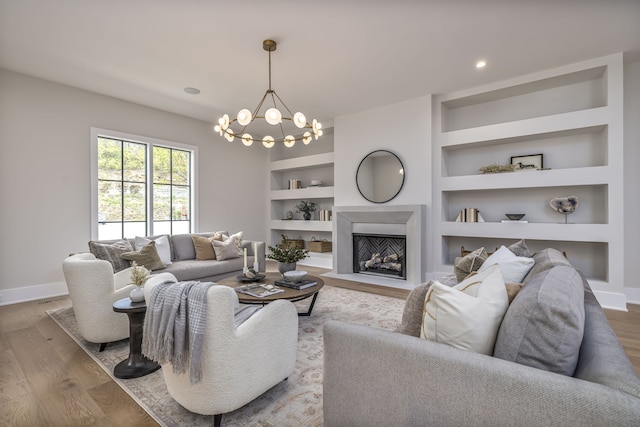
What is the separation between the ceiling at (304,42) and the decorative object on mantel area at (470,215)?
5.89ft

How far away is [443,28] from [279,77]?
2026 mm

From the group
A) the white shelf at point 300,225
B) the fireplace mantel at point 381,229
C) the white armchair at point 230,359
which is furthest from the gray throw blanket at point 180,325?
the white shelf at point 300,225

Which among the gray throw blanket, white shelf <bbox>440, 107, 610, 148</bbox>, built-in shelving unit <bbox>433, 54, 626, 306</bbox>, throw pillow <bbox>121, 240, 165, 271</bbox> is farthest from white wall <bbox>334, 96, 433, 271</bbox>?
the gray throw blanket

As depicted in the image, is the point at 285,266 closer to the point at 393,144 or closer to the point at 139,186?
the point at 393,144

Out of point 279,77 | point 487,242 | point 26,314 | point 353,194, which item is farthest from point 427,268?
point 26,314

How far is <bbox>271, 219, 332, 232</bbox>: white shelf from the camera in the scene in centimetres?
619

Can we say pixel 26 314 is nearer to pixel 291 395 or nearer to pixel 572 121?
pixel 291 395

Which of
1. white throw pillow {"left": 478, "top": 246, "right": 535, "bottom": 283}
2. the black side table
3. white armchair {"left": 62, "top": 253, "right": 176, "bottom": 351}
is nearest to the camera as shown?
Result: white throw pillow {"left": 478, "top": 246, "right": 535, "bottom": 283}

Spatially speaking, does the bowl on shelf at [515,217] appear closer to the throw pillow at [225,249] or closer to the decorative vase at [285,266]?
the decorative vase at [285,266]

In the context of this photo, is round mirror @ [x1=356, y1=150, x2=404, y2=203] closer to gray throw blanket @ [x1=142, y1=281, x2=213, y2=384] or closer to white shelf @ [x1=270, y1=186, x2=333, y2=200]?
white shelf @ [x1=270, y1=186, x2=333, y2=200]

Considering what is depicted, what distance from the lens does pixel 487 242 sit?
4641mm

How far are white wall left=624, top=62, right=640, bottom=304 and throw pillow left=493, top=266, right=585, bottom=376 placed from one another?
4031 mm

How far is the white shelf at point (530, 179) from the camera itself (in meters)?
3.63

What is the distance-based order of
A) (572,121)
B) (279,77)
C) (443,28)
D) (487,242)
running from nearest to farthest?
(443,28) → (572,121) → (279,77) → (487,242)
